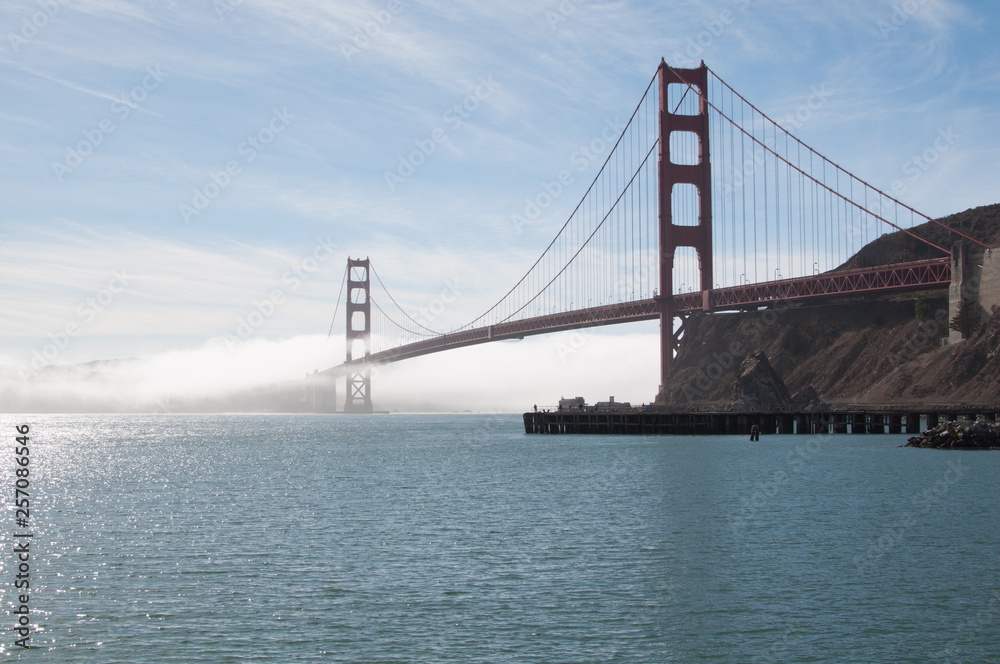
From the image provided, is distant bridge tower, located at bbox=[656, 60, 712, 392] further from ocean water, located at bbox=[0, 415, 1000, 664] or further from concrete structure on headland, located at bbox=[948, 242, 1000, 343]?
ocean water, located at bbox=[0, 415, 1000, 664]

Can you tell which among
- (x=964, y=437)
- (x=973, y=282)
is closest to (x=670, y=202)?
(x=973, y=282)

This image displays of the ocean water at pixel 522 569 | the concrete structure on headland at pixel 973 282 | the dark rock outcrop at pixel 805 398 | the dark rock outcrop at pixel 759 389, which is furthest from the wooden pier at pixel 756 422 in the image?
Answer: the ocean water at pixel 522 569

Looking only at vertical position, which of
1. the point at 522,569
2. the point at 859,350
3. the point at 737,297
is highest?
the point at 737,297

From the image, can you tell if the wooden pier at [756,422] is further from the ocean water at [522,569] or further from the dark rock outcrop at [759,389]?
the ocean water at [522,569]

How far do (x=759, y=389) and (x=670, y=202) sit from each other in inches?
997

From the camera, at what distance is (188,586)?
23453mm

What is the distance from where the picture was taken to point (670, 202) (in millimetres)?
115812

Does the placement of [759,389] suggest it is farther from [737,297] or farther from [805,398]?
[737,297]

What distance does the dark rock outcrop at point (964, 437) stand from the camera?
6581cm

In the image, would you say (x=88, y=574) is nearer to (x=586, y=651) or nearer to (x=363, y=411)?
(x=586, y=651)

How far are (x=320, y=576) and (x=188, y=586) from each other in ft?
10.3

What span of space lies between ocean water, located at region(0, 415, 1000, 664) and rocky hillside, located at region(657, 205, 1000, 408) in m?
48.6

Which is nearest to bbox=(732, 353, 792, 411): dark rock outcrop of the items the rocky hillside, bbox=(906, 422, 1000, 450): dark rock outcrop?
the rocky hillside

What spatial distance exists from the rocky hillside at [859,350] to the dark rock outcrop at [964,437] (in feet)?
72.9
